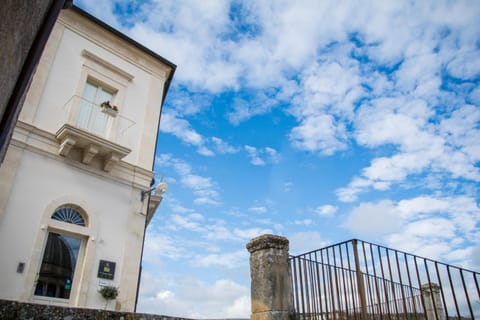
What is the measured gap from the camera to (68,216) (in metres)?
9.12

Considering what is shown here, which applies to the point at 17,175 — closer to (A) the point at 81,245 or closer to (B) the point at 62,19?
(A) the point at 81,245

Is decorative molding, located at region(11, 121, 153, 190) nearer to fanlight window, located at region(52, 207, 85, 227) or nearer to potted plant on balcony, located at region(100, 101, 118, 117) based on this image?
fanlight window, located at region(52, 207, 85, 227)

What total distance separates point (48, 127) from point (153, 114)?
3.74 metres

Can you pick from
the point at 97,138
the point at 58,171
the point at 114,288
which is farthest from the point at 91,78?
the point at 114,288

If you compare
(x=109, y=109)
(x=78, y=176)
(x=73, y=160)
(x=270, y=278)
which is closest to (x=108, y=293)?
(x=78, y=176)

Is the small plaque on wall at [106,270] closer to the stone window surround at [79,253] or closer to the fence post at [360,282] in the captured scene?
the stone window surround at [79,253]

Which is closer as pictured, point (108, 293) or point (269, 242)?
point (269, 242)

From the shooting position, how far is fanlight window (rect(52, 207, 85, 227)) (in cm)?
891

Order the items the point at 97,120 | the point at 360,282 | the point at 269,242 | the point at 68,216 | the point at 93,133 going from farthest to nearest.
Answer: the point at 97,120
the point at 93,133
the point at 68,216
the point at 269,242
the point at 360,282

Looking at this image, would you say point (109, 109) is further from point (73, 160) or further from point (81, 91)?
point (73, 160)

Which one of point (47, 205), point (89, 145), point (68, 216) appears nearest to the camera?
point (47, 205)

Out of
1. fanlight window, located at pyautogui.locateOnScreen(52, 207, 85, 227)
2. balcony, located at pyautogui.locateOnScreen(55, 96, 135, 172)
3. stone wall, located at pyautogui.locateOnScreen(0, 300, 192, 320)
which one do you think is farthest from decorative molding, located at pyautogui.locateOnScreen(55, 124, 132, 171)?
stone wall, located at pyautogui.locateOnScreen(0, 300, 192, 320)

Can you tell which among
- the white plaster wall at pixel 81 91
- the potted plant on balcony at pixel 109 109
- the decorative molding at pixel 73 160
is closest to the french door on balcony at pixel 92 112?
the potted plant on balcony at pixel 109 109

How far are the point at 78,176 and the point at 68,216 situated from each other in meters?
1.13
